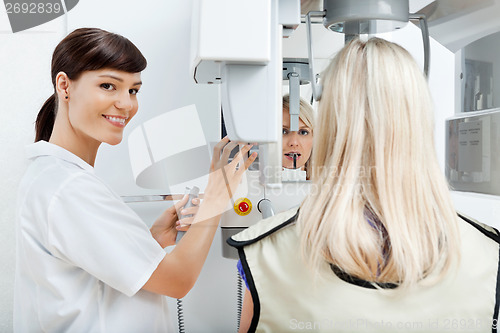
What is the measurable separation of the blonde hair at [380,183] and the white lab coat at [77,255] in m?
0.41

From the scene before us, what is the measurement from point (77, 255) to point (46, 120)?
50cm

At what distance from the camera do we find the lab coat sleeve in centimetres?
93

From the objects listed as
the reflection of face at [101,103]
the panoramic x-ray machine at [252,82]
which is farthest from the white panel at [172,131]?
the reflection of face at [101,103]

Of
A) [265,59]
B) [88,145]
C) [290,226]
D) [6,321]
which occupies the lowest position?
[6,321]

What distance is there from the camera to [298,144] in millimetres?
1391

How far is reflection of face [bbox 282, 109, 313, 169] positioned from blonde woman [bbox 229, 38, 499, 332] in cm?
53

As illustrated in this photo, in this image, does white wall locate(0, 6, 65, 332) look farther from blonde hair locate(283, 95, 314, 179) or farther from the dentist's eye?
blonde hair locate(283, 95, 314, 179)

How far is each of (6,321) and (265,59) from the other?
4.27 ft

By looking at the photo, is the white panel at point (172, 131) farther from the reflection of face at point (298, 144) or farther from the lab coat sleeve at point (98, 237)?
the lab coat sleeve at point (98, 237)

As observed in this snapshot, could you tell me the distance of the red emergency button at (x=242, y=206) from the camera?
1307mm

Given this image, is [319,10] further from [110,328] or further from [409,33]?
[110,328]

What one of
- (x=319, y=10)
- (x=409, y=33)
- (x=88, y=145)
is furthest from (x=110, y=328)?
(x=409, y=33)

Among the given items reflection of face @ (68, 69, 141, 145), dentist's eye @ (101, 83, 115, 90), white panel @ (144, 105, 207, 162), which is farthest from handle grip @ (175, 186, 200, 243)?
dentist's eye @ (101, 83, 115, 90)

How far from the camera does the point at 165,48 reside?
1412mm
